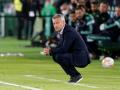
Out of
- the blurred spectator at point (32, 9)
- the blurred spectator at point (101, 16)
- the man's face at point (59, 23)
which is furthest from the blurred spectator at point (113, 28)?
the blurred spectator at point (32, 9)

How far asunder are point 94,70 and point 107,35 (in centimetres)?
414

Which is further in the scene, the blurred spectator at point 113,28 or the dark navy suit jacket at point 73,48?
the blurred spectator at point 113,28

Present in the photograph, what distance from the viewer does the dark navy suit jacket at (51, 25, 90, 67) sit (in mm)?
15883

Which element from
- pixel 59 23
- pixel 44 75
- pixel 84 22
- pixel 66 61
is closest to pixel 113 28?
pixel 84 22

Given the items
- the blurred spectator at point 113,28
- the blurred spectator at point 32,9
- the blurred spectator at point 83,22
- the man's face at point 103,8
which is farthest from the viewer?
the blurred spectator at point 32,9

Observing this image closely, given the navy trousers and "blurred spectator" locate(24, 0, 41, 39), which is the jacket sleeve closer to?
the navy trousers

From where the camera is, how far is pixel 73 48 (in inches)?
634

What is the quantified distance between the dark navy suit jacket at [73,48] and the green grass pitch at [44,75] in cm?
53

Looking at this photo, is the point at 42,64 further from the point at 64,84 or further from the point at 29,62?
the point at 64,84

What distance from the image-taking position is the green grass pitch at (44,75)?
15.2 m

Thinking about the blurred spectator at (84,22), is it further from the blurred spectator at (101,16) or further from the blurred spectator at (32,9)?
the blurred spectator at (32,9)

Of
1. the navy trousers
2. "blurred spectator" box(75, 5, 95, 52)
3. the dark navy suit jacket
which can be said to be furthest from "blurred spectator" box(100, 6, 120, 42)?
the navy trousers

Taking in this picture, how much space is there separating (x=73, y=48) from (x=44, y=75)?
2554mm

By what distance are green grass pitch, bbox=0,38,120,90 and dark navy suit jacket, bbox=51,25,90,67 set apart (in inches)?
20.9
